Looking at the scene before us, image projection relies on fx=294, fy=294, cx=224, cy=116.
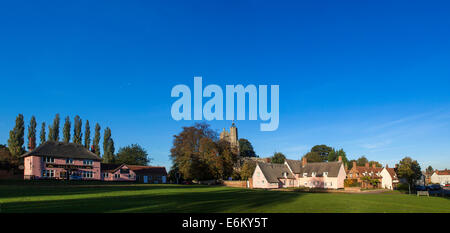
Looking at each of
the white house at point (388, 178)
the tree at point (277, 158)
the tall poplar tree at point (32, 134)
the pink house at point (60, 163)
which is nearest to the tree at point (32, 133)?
the tall poplar tree at point (32, 134)

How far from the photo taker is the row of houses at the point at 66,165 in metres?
61.2

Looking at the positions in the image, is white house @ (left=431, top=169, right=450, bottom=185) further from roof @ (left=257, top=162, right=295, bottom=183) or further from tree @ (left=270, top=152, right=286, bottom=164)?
roof @ (left=257, top=162, right=295, bottom=183)

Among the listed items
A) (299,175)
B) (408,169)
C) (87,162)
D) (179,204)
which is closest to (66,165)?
(87,162)

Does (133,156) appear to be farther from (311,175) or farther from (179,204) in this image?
(179,204)

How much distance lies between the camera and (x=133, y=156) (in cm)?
10000

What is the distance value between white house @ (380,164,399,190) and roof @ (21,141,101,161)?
77692 mm

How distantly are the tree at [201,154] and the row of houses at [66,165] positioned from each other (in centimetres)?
1782

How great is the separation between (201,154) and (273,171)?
20.3 meters

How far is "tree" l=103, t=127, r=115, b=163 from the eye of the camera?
92188 millimetres

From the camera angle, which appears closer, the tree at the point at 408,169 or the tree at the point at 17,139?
the tree at the point at 408,169

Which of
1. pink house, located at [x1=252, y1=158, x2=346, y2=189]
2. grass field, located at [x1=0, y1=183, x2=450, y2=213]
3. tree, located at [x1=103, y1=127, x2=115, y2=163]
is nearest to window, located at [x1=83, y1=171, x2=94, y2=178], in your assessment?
tree, located at [x1=103, y1=127, x2=115, y2=163]

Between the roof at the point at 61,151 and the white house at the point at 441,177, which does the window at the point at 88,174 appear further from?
the white house at the point at 441,177
